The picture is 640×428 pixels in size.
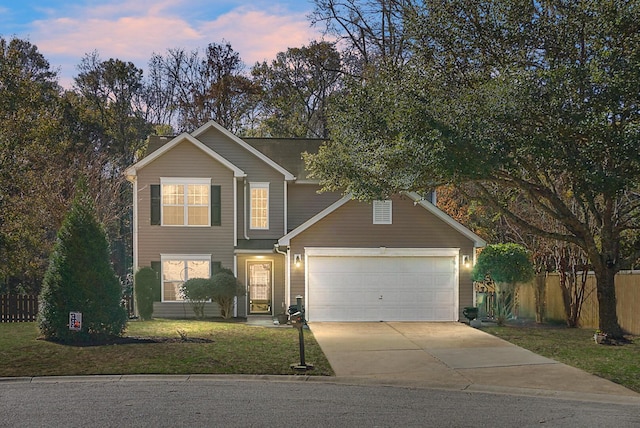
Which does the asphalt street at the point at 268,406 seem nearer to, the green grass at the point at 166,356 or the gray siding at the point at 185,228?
the green grass at the point at 166,356

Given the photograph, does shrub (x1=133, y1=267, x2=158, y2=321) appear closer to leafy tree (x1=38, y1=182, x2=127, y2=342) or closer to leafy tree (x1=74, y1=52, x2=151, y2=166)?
leafy tree (x1=38, y1=182, x2=127, y2=342)

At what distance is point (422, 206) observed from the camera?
2153cm

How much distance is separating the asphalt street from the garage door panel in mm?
9588

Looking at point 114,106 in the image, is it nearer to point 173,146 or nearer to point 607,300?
point 173,146

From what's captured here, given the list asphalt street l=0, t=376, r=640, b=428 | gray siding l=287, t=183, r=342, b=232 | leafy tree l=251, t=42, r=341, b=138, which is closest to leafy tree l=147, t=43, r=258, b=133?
leafy tree l=251, t=42, r=341, b=138

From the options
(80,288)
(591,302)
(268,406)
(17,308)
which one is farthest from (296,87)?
(268,406)

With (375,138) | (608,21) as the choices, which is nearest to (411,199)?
(375,138)

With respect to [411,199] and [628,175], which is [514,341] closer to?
[628,175]

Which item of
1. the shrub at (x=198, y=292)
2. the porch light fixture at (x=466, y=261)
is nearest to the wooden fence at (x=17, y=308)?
the shrub at (x=198, y=292)

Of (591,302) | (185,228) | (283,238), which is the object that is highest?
(185,228)

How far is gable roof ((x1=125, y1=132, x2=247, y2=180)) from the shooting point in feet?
73.0

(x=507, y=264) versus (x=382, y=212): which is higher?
(x=382, y=212)

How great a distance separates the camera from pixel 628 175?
1377cm

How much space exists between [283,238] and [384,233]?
10.4ft
